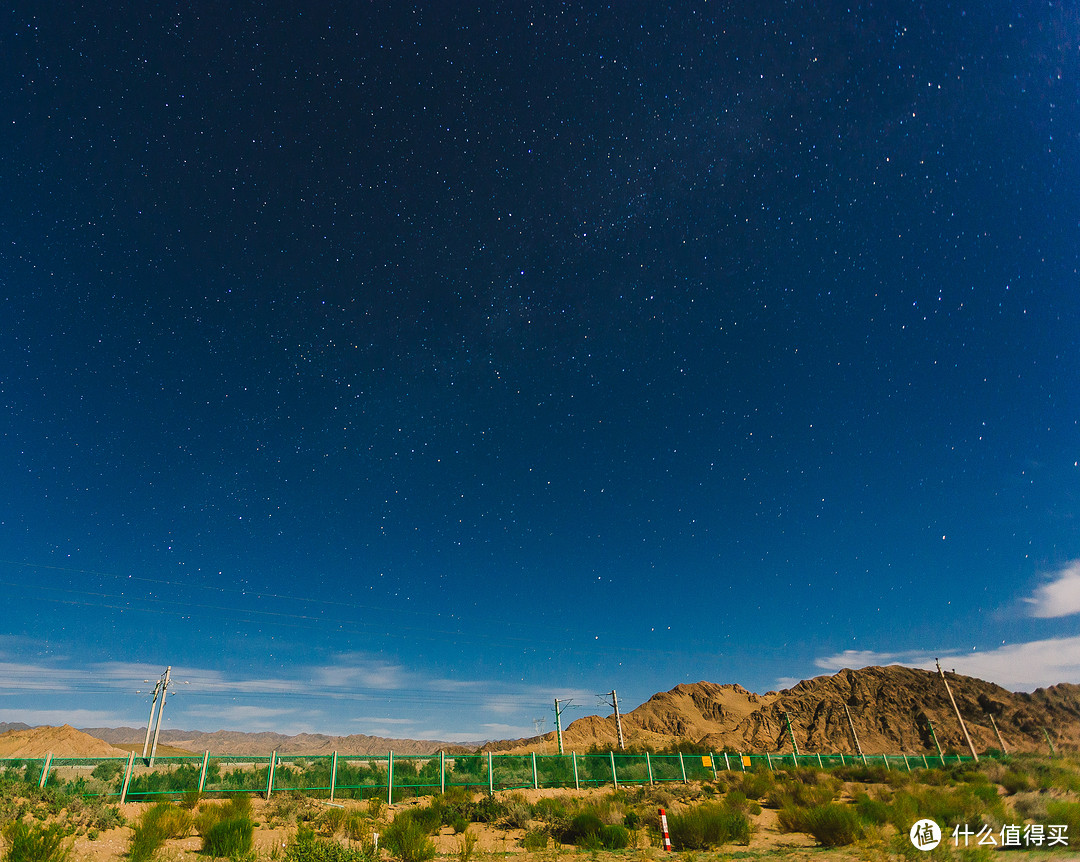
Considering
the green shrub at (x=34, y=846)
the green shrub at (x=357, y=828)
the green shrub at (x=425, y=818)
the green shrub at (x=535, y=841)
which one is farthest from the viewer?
the green shrub at (x=425, y=818)

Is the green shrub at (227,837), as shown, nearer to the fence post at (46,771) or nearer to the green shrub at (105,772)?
the fence post at (46,771)

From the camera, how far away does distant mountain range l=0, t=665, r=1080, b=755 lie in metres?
84.6

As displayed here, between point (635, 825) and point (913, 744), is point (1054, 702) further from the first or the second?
point (635, 825)

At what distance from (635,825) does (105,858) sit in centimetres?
1314

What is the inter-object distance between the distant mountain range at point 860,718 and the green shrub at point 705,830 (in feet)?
218

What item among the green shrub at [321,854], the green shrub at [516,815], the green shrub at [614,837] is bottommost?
the green shrub at [614,837]

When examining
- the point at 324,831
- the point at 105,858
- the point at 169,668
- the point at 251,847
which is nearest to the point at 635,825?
the point at 324,831

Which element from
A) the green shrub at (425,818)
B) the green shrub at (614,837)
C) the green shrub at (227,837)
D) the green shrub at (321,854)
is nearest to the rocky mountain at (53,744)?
the green shrub at (425,818)

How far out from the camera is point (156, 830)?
12930mm

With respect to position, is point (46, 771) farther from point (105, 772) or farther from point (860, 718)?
point (860, 718)

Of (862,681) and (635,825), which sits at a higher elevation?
(862,681)

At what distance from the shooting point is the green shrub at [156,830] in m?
11.9

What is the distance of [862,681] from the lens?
10225 centimetres

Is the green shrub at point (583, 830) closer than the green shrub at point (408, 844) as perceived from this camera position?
No
